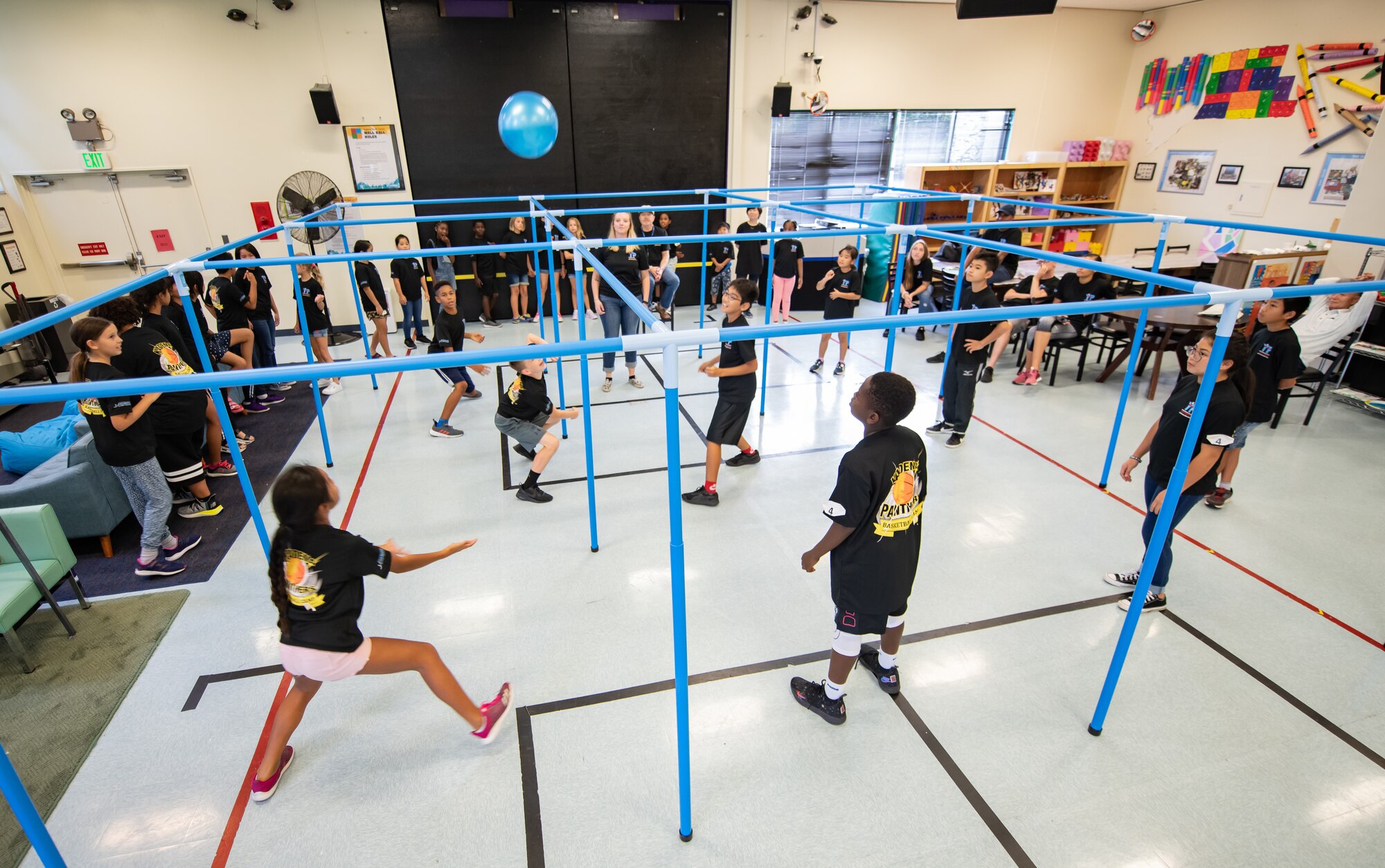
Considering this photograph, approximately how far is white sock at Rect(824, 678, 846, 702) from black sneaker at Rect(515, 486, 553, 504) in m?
2.51

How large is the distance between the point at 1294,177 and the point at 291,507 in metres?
11.8

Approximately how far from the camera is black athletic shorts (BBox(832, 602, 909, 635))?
258 cm

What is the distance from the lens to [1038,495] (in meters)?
4.74

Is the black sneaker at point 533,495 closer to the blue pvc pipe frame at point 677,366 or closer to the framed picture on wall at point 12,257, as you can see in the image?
the blue pvc pipe frame at point 677,366

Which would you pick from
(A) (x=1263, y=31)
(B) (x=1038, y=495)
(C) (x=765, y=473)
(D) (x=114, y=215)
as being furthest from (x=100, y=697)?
(A) (x=1263, y=31)

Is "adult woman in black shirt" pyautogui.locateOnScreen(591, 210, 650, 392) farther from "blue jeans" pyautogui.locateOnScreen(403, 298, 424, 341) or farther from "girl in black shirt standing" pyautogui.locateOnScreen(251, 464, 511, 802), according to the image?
"girl in black shirt standing" pyautogui.locateOnScreen(251, 464, 511, 802)

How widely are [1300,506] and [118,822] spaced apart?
6.94m

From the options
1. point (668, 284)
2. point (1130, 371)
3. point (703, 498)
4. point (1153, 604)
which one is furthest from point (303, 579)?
point (668, 284)

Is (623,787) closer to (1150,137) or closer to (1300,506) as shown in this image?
(1300,506)

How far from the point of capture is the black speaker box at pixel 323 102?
819cm

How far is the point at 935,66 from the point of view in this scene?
10.1 metres

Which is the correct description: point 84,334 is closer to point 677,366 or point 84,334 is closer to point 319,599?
point 319,599

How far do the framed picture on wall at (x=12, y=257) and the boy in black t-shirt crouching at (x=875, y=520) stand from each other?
33.8 feet

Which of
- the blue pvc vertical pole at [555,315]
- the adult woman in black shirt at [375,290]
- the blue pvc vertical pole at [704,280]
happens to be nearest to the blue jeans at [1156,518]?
the blue pvc vertical pole at [704,280]
